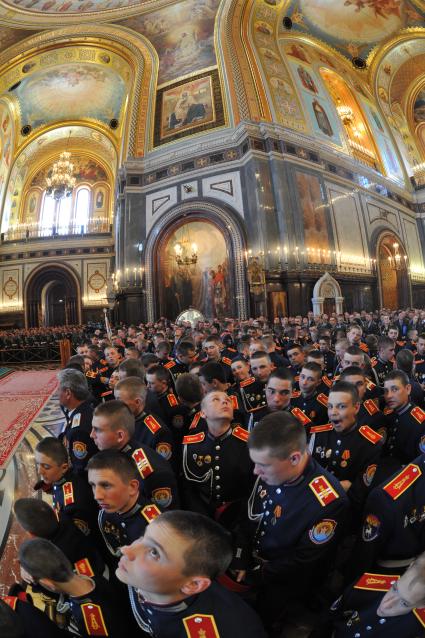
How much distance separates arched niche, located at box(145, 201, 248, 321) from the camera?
15.3 m

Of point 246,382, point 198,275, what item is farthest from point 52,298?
point 246,382

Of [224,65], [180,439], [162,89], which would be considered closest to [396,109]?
[224,65]

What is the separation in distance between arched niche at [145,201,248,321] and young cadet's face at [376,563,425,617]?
45.7ft

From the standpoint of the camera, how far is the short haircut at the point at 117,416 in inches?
89.1

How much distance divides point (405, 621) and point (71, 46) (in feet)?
84.7

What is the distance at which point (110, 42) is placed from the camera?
62.7ft

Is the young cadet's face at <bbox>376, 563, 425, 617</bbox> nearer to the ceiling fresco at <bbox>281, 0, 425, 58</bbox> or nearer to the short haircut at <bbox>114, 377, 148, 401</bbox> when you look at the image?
the short haircut at <bbox>114, 377, 148, 401</bbox>

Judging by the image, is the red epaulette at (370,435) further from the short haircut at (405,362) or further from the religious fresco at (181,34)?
the religious fresco at (181,34)

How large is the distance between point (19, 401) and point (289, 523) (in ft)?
26.8

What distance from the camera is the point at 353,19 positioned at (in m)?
19.2

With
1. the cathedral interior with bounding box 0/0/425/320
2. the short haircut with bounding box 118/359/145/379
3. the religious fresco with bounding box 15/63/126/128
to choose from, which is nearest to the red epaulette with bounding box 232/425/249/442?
the short haircut with bounding box 118/359/145/379

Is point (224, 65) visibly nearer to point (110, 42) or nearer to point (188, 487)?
point (110, 42)

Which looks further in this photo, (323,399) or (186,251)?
(186,251)

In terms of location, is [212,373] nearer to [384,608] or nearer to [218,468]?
[218,468]
